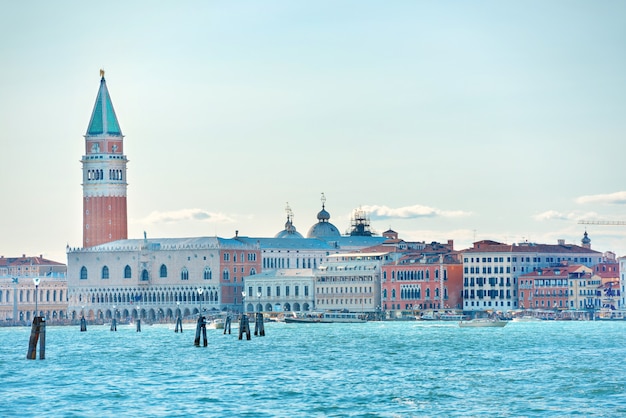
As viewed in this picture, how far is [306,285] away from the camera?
177 meters

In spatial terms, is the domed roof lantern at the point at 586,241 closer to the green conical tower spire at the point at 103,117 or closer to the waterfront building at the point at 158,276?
the waterfront building at the point at 158,276

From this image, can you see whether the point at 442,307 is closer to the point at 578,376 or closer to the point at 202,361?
the point at 202,361

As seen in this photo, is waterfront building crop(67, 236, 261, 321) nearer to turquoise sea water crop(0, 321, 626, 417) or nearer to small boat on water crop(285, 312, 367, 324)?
small boat on water crop(285, 312, 367, 324)

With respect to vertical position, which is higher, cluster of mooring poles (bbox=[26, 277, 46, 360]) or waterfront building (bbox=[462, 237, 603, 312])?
waterfront building (bbox=[462, 237, 603, 312])

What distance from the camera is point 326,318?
6255 inches

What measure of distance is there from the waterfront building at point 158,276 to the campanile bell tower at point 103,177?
3695mm

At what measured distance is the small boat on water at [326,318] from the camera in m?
157

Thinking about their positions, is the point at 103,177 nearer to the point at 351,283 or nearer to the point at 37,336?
the point at 351,283

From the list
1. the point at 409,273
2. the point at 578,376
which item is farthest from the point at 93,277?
the point at 578,376

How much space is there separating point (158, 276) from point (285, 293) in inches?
571

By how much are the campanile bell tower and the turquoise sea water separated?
90090 millimetres

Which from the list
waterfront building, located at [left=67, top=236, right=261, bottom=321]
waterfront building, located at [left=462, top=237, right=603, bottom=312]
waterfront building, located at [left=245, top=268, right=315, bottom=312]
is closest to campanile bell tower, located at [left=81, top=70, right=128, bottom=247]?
waterfront building, located at [left=67, top=236, right=261, bottom=321]

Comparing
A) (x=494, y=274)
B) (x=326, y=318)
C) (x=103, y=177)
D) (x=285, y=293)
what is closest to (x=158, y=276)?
(x=103, y=177)

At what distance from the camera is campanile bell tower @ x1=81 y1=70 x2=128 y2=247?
18875cm
